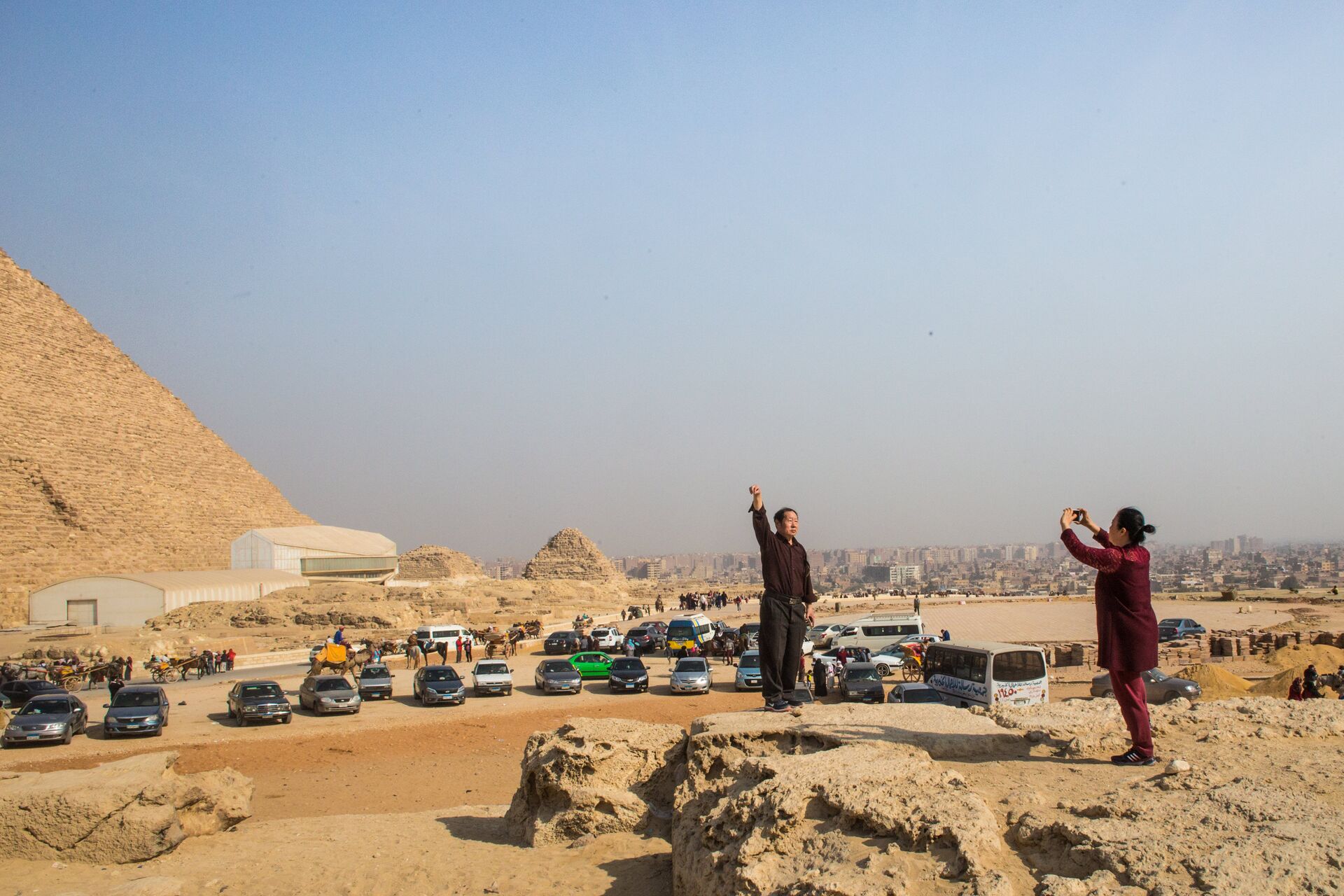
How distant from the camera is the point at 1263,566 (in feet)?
515

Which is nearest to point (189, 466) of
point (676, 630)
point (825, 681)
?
point (676, 630)

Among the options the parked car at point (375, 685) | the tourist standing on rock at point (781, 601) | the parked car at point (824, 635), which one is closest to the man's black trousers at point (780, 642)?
the tourist standing on rock at point (781, 601)

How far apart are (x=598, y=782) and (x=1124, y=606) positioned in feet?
15.2

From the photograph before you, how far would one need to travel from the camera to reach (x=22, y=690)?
79.4ft

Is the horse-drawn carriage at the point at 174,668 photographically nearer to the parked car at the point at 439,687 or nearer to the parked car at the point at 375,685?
the parked car at the point at 375,685

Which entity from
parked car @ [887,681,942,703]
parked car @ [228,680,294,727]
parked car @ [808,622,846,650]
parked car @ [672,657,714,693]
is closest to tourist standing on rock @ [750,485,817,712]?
parked car @ [887,681,942,703]

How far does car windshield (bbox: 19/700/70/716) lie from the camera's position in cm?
1891

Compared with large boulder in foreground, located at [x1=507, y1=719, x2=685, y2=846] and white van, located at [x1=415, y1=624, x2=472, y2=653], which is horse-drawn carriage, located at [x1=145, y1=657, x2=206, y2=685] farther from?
large boulder in foreground, located at [x1=507, y1=719, x2=685, y2=846]

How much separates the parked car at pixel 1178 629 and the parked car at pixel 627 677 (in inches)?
829

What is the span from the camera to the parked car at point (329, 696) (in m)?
22.6

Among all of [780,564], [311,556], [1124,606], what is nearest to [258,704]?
[780,564]

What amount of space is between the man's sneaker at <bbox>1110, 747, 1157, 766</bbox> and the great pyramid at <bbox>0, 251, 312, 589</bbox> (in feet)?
250

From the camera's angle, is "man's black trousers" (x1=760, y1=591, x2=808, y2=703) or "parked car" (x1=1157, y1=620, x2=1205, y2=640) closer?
"man's black trousers" (x1=760, y1=591, x2=808, y2=703)

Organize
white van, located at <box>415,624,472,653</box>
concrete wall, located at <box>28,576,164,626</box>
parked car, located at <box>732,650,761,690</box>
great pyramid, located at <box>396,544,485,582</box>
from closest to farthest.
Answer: parked car, located at <box>732,650,761,690</box> < white van, located at <box>415,624,472,653</box> < concrete wall, located at <box>28,576,164,626</box> < great pyramid, located at <box>396,544,485,582</box>
